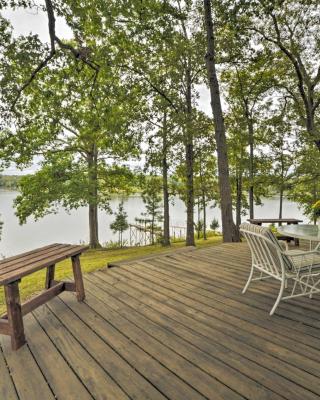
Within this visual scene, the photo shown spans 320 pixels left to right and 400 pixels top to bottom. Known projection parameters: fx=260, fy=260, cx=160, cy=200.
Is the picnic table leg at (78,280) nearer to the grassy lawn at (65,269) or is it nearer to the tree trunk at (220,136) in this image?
the grassy lawn at (65,269)

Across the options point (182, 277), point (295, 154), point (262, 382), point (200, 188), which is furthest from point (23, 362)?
point (295, 154)

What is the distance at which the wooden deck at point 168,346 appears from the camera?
166cm

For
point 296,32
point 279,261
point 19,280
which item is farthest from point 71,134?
point 279,261

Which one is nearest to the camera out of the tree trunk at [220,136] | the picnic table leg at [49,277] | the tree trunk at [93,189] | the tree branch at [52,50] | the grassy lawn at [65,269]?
the picnic table leg at [49,277]

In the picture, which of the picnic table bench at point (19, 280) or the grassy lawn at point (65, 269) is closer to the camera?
the picnic table bench at point (19, 280)

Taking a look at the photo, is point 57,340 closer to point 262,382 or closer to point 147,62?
point 262,382

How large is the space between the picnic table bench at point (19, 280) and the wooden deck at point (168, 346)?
15cm

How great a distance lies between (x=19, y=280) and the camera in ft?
7.04

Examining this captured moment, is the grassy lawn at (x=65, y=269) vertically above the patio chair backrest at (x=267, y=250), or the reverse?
the patio chair backrest at (x=267, y=250)

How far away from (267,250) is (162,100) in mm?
9235

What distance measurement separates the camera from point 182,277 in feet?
12.3

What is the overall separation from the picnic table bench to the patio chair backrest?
1.96 m

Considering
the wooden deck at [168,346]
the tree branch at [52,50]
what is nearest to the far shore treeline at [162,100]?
the tree branch at [52,50]

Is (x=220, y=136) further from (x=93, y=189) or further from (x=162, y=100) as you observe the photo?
(x=93, y=189)
